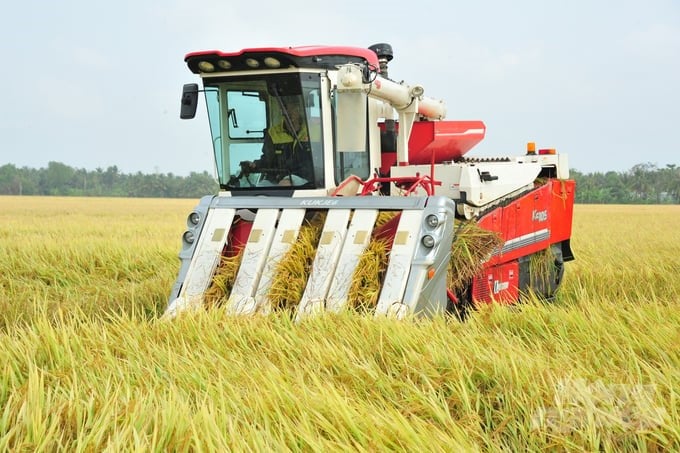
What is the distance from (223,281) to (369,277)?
42.2 inches

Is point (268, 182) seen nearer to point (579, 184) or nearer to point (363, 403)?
point (363, 403)

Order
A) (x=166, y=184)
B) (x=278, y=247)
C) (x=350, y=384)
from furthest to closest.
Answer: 1. (x=166, y=184)
2. (x=278, y=247)
3. (x=350, y=384)

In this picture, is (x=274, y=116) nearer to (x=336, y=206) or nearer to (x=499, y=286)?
(x=336, y=206)

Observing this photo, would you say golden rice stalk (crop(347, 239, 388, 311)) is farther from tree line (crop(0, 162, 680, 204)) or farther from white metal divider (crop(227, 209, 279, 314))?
tree line (crop(0, 162, 680, 204))

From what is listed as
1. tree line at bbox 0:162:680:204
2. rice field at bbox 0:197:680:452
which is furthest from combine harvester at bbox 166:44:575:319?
tree line at bbox 0:162:680:204

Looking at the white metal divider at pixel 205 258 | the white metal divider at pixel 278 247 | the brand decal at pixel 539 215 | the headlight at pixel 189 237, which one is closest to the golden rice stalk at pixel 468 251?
the white metal divider at pixel 278 247

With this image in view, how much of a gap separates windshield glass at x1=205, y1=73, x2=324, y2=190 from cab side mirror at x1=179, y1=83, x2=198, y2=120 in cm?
11

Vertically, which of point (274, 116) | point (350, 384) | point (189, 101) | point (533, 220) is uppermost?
point (189, 101)

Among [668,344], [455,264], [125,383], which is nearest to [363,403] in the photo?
[125,383]

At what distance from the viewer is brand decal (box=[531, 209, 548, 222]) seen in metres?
7.08

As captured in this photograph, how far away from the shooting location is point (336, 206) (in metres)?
5.27

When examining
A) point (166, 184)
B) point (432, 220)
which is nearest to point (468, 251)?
point (432, 220)

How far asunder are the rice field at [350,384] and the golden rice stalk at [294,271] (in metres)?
0.61

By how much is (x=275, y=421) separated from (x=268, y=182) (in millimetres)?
3559
